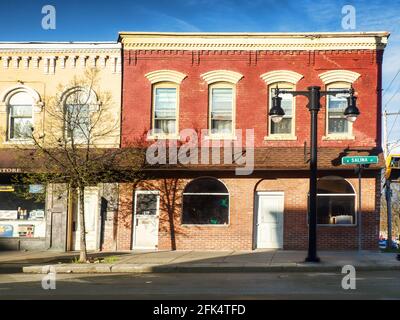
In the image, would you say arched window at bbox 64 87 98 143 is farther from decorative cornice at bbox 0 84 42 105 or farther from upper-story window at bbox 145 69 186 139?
upper-story window at bbox 145 69 186 139

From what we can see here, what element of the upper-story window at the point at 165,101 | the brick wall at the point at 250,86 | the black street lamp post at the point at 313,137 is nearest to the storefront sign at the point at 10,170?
the brick wall at the point at 250,86

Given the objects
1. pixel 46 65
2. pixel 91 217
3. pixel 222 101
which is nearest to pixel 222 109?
pixel 222 101

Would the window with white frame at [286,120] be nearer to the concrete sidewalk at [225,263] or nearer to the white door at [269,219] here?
the white door at [269,219]

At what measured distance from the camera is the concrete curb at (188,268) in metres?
16.0

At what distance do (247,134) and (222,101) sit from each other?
154 cm

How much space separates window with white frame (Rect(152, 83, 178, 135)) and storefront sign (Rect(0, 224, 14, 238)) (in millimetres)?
6431

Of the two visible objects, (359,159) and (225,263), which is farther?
(359,159)

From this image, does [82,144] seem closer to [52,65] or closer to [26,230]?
[52,65]

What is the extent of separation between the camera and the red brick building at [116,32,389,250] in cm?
2012

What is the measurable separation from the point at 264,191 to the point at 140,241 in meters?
4.78

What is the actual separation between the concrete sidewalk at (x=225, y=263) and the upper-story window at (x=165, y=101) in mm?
4653

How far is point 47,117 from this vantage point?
68.7 feet

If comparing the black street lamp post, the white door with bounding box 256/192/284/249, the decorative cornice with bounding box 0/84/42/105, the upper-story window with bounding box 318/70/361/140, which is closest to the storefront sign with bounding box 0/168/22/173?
the decorative cornice with bounding box 0/84/42/105
